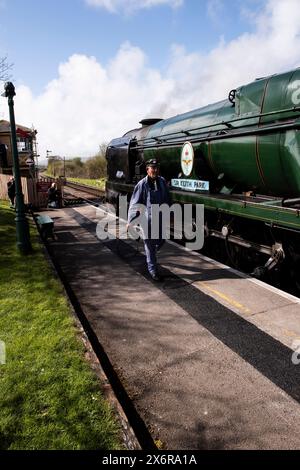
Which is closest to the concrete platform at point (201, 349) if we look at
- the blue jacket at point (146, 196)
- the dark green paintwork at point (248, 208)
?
the dark green paintwork at point (248, 208)

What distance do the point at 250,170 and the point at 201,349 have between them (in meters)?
3.30

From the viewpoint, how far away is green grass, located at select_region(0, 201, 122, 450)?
9.02 feet

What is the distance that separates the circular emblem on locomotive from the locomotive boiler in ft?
0.07

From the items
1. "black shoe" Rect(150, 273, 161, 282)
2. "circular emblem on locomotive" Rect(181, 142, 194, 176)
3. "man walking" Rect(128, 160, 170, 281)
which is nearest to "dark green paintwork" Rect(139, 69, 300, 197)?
"circular emblem on locomotive" Rect(181, 142, 194, 176)

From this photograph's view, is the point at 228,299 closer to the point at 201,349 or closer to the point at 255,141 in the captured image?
the point at 201,349

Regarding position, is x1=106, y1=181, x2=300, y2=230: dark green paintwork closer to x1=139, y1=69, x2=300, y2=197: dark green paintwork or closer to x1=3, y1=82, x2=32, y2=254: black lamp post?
x1=139, y1=69, x2=300, y2=197: dark green paintwork

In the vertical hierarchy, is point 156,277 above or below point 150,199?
below

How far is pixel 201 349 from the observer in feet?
13.6

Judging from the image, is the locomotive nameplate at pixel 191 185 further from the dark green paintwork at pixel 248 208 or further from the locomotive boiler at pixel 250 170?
the dark green paintwork at pixel 248 208

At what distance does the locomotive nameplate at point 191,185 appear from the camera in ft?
25.2

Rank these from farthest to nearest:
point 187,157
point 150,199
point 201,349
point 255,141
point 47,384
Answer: point 187,157 → point 150,199 → point 255,141 → point 201,349 → point 47,384

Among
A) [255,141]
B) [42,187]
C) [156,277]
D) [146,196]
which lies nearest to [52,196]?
[42,187]

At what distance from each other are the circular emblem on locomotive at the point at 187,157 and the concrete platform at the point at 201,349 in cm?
196
